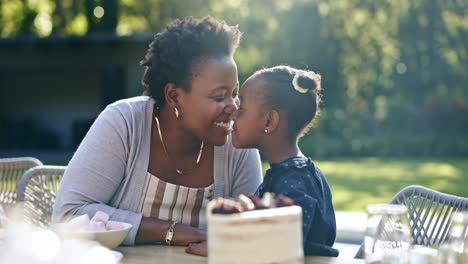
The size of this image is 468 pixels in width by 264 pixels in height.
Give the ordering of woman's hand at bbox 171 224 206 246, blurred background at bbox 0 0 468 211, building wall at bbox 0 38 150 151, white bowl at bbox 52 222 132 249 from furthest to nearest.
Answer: building wall at bbox 0 38 150 151 → blurred background at bbox 0 0 468 211 → woman's hand at bbox 171 224 206 246 → white bowl at bbox 52 222 132 249

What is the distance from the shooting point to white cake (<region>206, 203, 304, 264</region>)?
127cm

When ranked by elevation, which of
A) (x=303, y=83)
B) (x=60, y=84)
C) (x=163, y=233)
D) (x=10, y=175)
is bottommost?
(x=60, y=84)

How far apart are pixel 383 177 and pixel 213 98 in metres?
9.87

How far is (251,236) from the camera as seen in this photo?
128 centimetres

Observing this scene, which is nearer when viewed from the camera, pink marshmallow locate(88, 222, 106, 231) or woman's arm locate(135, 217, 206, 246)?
pink marshmallow locate(88, 222, 106, 231)

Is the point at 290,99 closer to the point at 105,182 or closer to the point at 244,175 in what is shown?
the point at 244,175

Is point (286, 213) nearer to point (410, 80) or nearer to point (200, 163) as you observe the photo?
point (200, 163)

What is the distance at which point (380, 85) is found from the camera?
23578 millimetres

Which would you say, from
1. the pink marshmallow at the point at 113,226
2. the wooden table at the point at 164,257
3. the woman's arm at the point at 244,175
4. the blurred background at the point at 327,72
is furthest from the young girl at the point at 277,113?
the blurred background at the point at 327,72

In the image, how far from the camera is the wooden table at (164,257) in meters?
1.85

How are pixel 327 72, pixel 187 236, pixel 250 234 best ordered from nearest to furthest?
pixel 250 234 → pixel 187 236 → pixel 327 72

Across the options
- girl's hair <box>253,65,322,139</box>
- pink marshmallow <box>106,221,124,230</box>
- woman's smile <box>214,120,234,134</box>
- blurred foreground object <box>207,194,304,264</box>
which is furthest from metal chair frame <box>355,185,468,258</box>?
blurred foreground object <box>207,194,304,264</box>

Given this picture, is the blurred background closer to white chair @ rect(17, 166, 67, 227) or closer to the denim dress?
white chair @ rect(17, 166, 67, 227)

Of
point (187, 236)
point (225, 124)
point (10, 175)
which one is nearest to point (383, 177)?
point (10, 175)
